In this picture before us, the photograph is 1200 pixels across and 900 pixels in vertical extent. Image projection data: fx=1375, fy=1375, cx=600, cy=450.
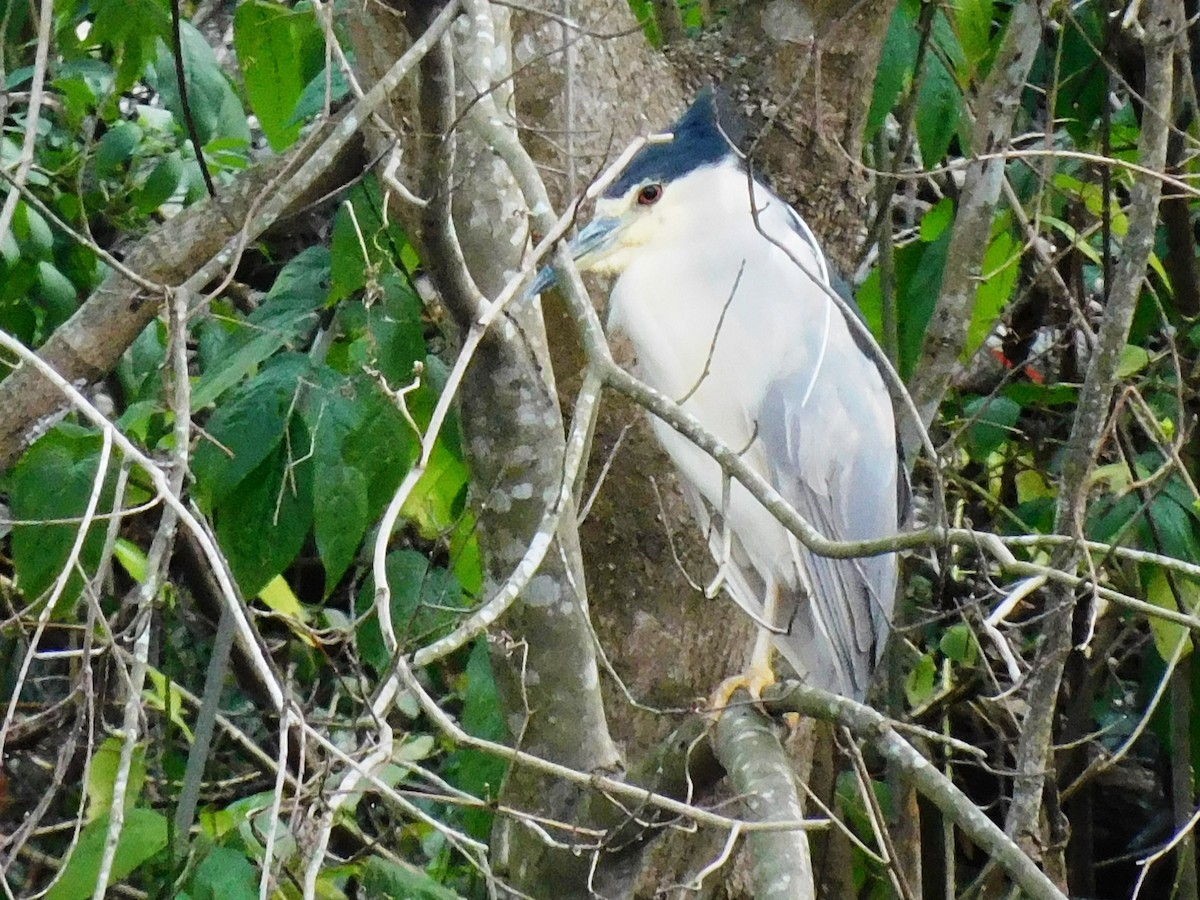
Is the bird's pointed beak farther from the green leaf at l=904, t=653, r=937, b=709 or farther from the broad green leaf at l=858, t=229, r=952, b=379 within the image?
the green leaf at l=904, t=653, r=937, b=709

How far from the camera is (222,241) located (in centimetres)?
183

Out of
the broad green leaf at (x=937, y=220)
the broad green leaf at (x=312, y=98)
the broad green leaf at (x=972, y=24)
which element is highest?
the broad green leaf at (x=972, y=24)

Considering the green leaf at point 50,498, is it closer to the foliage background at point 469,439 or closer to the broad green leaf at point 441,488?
the foliage background at point 469,439

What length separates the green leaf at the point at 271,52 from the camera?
5.53ft

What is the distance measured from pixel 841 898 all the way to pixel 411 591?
103cm

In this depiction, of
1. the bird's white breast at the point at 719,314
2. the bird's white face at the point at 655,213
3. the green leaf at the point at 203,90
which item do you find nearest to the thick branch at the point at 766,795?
the bird's white breast at the point at 719,314

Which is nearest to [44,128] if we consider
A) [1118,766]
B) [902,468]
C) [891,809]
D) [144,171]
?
[144,171]

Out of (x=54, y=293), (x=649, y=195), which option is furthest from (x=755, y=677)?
(x=54, y=293)

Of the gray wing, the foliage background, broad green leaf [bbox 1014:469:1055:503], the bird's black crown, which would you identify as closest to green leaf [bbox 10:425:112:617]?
the foliage background

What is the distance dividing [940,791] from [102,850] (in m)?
0.81

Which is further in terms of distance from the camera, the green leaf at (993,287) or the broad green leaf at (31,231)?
the green leaf at (993,287)

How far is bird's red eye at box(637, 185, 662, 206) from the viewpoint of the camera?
1.83 m

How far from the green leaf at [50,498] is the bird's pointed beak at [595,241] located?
62 centimetres

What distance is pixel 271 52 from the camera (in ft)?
5.59
